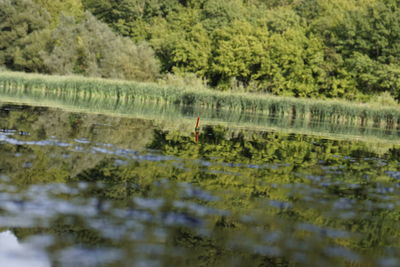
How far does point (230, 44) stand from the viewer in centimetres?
5638

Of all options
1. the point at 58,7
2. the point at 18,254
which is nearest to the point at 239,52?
the point at 58,7

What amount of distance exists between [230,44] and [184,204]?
5039cm

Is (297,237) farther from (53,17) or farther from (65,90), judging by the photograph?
(53,17)

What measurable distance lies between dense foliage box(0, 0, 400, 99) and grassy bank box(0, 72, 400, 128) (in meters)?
11.0

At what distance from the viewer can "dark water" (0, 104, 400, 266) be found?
209 inches

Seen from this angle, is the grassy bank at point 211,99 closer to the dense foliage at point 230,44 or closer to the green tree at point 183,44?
the dense foliage at point 230,44

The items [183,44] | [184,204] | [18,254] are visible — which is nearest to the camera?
[18,254]

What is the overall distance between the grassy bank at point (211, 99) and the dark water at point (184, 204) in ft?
71.2

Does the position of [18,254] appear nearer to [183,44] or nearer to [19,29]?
[183,44]

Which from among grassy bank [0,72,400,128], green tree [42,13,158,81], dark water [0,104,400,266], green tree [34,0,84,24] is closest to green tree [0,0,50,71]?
green tree [34,0,84,24]

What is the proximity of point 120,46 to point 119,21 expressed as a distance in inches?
604

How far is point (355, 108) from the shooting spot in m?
34.5

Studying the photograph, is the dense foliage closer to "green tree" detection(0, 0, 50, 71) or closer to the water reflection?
"green tree" detection(0, 0, 50, 71)

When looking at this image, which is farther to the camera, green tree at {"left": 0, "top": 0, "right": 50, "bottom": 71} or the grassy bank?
green tree at {"left": 0, "top": 0, "right": 50, "bottom": 71}
